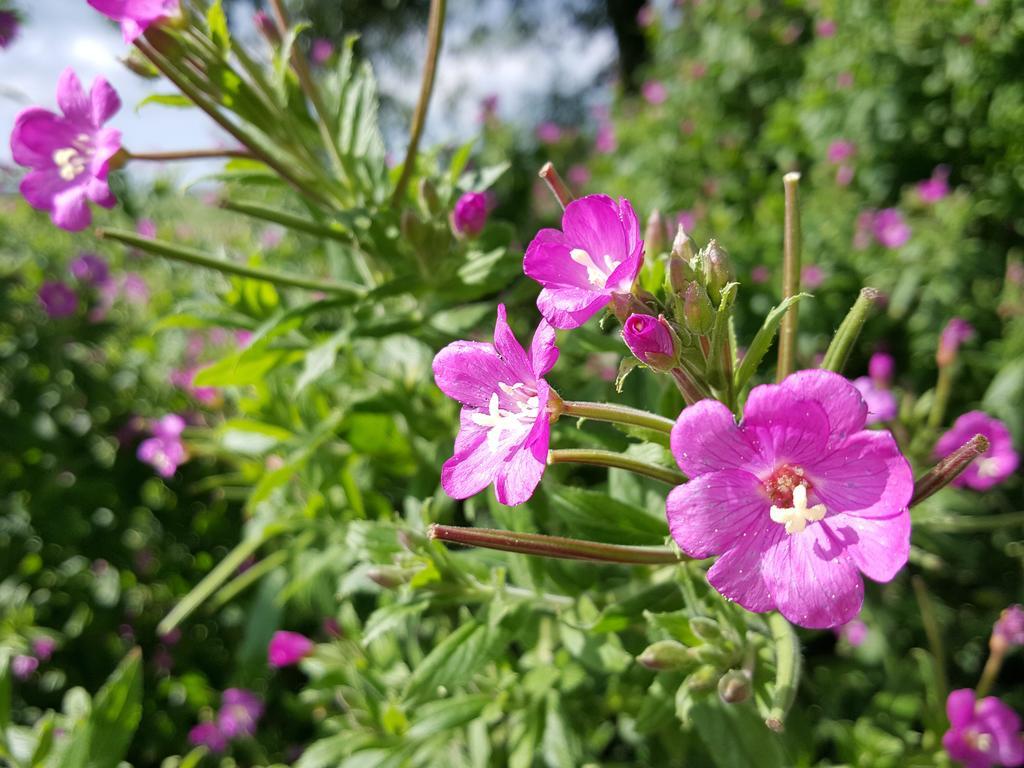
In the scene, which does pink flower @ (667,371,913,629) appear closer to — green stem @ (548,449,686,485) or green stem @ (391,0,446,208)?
green stem @ (548,449,686,485)

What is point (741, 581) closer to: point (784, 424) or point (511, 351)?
point (784, 424)

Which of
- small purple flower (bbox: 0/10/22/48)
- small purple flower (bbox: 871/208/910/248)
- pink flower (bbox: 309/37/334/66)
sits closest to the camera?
small purple flower (bbox: 0/10/22/48)

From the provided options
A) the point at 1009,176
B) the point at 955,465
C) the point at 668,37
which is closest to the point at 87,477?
the point at 955,465

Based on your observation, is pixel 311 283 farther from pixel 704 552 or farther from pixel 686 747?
pixel 686 747

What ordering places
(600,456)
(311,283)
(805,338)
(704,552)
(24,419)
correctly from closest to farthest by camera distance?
(704,552) → (600,456) → (311,283) → (24,419) → (805,338)

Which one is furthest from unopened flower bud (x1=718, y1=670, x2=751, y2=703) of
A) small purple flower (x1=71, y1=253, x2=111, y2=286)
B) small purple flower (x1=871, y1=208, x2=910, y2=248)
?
small purple flower (x1=71, y1=253, x2=111, y2=286)

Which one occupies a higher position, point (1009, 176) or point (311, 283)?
point (311, 283)

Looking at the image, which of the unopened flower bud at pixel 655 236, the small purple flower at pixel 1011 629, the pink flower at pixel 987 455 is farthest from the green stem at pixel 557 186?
the small purple flower at pixel 1011 629
